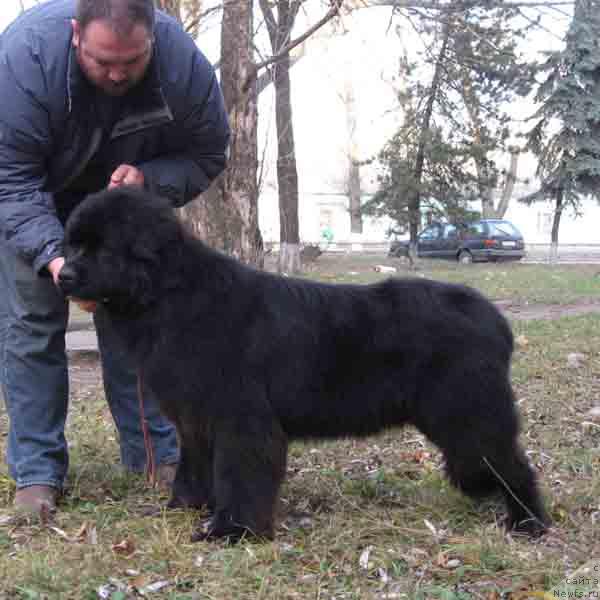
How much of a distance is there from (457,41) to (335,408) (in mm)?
15435

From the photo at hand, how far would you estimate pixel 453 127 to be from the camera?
2650 centimetres

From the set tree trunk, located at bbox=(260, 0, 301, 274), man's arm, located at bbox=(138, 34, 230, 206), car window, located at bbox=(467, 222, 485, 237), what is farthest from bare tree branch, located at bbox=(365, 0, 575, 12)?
car window, located at bbox=(467, 222, 485, 237)

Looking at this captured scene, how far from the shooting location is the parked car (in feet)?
96.1

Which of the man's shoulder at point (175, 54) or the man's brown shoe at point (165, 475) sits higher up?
the man's shoulder at point (175, 54)

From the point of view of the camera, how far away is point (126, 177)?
3871 mm

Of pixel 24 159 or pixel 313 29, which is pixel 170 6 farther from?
pixel 24 159

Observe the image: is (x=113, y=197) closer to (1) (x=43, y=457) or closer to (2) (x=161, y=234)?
(2) (x=161, y=234)

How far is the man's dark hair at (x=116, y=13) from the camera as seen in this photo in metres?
3.29

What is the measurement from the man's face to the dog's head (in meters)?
0.54

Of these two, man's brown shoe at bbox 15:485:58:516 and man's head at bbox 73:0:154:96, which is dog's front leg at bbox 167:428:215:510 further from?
man's head at bbox 73:0:154:96

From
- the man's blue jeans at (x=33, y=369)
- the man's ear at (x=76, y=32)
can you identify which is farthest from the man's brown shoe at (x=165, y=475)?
the man's ear at (x=76, y=32)

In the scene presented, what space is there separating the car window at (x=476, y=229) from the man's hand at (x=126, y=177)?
80.1 ft

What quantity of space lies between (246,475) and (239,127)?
5.81m

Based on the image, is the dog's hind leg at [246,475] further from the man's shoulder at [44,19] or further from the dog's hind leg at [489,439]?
the man's shoulder at [44,19]
